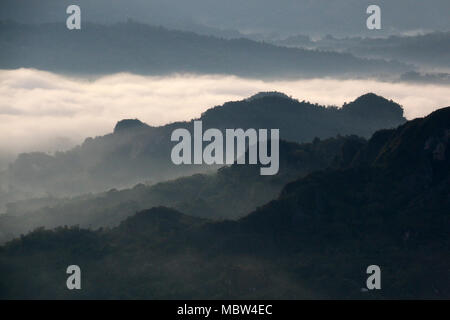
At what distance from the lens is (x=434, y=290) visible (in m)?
198
